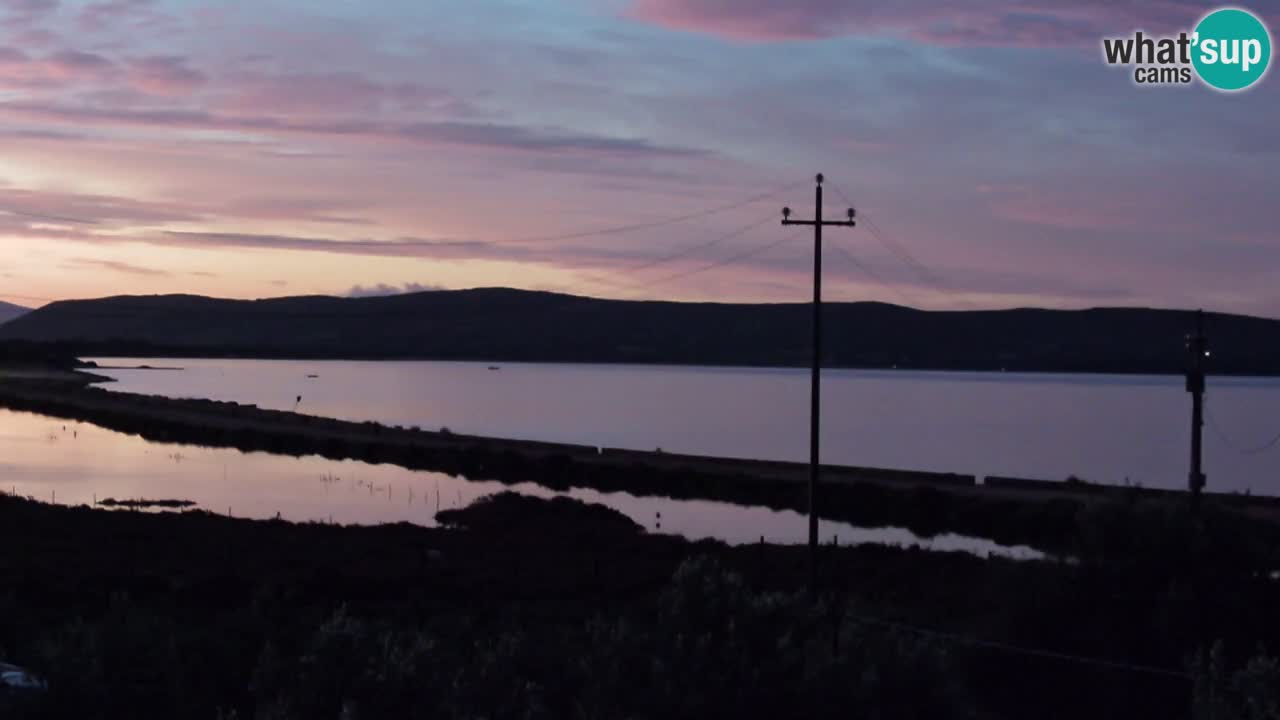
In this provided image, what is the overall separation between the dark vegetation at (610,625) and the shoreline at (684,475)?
83.3 inches

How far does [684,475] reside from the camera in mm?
65688

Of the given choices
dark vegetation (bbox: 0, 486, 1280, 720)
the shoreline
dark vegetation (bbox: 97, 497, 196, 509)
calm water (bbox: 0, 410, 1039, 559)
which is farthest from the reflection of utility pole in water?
dark vegetation (bbox: 97, 497, 196, 509)

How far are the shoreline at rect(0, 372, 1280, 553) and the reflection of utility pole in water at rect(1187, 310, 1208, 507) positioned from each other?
1688 millimetres

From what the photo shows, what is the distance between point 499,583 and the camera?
32.1 metres

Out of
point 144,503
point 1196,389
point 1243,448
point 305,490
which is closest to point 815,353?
point 1196,389

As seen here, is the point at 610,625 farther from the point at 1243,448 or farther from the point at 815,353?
the point at 1243,448

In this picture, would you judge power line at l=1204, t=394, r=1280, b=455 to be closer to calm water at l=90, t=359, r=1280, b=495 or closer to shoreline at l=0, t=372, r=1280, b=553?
calm water at l=90, t=359, r=1280, b=495

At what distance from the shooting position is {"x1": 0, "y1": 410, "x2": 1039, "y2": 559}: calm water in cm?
4984

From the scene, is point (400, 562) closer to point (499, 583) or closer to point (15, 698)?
point (499, 583)

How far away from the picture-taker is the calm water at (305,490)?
4984cm

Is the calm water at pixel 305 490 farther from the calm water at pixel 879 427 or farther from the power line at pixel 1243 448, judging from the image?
the power line at pixel 1243 448

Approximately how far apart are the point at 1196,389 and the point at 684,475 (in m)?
38.5

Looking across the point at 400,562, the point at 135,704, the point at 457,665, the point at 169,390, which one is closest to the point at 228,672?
the point at 135,704

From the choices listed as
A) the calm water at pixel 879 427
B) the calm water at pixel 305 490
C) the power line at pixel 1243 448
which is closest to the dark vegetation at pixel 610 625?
the calm water at pixel 305 490
